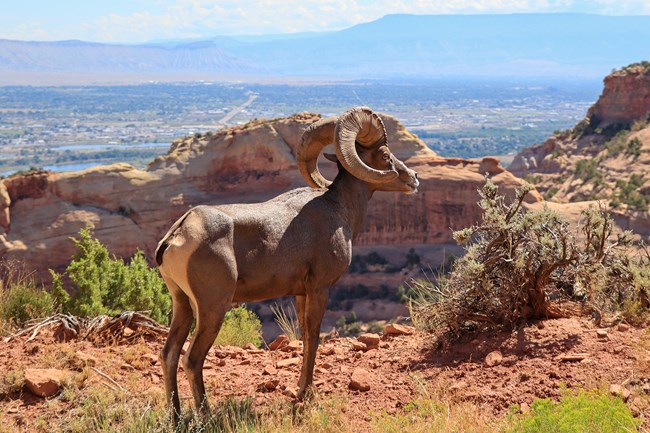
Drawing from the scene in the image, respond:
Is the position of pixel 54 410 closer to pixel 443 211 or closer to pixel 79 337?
pixel 79 337

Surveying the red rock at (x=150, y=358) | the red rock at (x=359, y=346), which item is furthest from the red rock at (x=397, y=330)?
the red rock at (x=150, y=358)

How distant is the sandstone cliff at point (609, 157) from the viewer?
1811 inches

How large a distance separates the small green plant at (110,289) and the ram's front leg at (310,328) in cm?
345

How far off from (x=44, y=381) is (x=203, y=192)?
134 feet

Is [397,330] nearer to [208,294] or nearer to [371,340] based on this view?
[371,340]

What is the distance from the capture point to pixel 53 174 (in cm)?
4391

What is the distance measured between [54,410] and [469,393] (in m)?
3.60

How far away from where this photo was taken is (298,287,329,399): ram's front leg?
698 cm

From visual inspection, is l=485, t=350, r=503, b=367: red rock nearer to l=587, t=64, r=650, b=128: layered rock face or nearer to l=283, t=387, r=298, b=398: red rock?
l=283, t=387, r=298, b=398: red rock

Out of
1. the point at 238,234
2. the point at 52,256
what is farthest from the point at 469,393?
the point at 52,256

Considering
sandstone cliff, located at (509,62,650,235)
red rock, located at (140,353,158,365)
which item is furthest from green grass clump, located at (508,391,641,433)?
sandstone cliff, located at (509,62,650,235)

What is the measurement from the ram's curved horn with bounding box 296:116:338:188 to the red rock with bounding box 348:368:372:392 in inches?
72.0

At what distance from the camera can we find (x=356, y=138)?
7492mm

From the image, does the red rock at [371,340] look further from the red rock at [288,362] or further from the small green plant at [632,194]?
the small green plant at [632,194]
